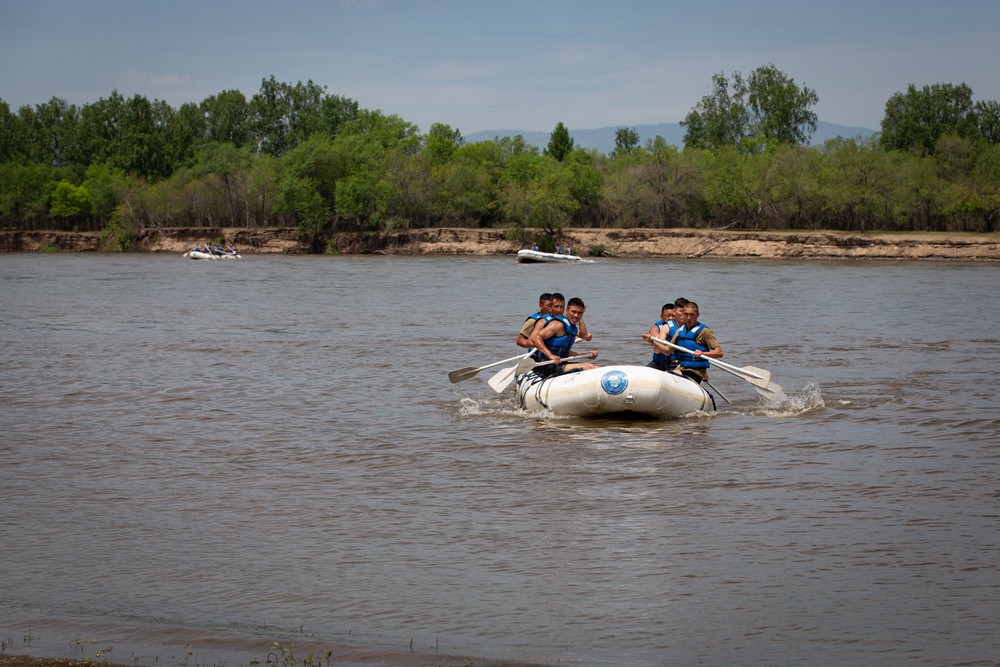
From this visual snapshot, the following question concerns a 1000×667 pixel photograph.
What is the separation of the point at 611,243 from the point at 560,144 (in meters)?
28.5

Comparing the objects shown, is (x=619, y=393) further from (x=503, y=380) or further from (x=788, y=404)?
(x=788, y=404)

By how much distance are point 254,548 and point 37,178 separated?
113 meters

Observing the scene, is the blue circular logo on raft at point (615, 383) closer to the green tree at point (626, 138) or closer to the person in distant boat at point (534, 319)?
the person in distant boat at point (534, 319)

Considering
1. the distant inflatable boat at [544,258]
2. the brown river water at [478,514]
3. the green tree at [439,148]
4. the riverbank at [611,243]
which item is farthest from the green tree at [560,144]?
the brown river water at [478,514]

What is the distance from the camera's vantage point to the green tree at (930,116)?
367 ft

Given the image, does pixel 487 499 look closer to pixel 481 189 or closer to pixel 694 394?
pixel 694 394

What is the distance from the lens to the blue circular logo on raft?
47.5ft

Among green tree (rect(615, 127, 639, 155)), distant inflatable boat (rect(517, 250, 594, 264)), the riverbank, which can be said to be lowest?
distant inflatable boat (rect(517, 250, 594, 264))

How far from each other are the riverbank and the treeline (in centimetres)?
203

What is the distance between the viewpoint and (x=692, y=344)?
52.6ft

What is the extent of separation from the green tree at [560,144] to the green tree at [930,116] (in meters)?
31.2

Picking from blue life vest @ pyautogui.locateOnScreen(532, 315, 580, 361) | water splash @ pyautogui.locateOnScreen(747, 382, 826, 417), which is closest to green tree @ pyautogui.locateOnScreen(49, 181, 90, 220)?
blue life vest @ pyautogui.locateOnScreen(532, 315, 580, 361)

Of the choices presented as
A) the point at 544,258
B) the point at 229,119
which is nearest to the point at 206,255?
the point at 544,258

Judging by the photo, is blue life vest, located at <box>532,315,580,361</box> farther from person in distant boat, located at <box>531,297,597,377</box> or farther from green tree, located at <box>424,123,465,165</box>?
green tree, located at <box>424,123,465,165</box>
